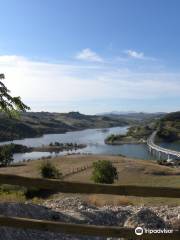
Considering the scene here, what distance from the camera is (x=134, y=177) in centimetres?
6788

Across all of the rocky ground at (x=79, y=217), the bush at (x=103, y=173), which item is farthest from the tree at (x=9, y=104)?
the bush at (x=103, y=173)

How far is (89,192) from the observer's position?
5965 mm

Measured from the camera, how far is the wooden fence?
5.78m

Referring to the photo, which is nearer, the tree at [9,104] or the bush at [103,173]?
the tree at [9,104]

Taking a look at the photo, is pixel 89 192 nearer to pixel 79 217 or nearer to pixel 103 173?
pixel 79 217

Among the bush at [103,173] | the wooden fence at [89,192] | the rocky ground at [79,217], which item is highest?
the wooden fence at [89,192]

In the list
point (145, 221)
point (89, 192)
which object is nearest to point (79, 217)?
point (145, 221)

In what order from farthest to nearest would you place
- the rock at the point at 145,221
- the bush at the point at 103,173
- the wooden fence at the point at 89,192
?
the bush at the point at 103,173 < the rock at the point at 145,221 < the wooden fence at the point at 89,192

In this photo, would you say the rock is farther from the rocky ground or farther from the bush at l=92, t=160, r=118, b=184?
the bush at l=92, t=160, r=118, b=184

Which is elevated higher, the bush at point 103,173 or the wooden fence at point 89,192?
the wooden fence at point 89,192

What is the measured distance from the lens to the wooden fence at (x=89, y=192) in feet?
19.0

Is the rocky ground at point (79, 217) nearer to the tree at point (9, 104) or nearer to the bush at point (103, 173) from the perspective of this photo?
the tree at point (9, 104)

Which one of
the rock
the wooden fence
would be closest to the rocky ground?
the rock

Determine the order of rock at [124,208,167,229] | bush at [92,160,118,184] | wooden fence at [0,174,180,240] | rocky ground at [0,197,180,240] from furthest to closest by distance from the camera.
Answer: bush at [92,160,118,184] < rock at [124,208,167,229] < rocky ground at [0,197,180,240] < wooden fence at [0,174,180,240]
